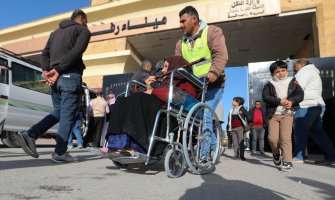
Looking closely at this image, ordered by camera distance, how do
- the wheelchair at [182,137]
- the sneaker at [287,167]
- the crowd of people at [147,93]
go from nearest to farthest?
the wheelchair at [182,137] → the crowd of people at [147,93] → the sneaker at [287,167]

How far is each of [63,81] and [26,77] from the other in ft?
15.3

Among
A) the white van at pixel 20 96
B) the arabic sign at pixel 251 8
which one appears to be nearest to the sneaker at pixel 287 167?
the white van at pixel 20 96

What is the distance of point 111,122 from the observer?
3.17 metres

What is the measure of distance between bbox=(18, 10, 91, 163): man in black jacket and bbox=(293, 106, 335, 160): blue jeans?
149 inches

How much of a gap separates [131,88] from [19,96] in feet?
15.1

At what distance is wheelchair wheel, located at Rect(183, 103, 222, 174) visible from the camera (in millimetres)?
3049

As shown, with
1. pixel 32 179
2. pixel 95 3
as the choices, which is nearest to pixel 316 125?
pixel 32 179

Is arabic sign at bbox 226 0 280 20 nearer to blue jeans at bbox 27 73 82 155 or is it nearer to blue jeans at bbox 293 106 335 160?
blue jeans at bbox 293 106 335 160

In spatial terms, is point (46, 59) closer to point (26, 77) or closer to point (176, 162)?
point (176, 162)

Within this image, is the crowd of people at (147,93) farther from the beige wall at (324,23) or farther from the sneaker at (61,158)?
the beige wall at (324,23)

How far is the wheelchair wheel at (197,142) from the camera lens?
305 centimetres

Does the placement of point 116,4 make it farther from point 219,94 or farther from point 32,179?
point 32,179

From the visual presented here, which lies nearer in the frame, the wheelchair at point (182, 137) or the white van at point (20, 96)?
the wheelchair at point (182, 137)

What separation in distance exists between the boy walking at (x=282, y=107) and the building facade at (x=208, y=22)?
956cm
